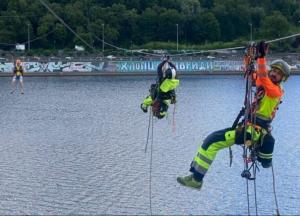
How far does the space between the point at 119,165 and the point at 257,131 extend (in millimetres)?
9230

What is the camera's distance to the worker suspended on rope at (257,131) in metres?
12.7

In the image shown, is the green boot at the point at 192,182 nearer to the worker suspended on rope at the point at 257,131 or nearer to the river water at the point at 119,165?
the worker suspended on rope at the point at 257,131

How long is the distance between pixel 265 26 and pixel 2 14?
155 ft

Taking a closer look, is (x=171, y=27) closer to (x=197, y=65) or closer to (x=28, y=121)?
(x=197, y=65)

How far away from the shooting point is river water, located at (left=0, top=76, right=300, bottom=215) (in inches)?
644

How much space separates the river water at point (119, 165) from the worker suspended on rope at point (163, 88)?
6.33ft

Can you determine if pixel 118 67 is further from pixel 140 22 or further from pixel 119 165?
pixel 119 165

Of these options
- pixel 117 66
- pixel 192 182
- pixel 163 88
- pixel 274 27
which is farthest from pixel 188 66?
pixel 192 182

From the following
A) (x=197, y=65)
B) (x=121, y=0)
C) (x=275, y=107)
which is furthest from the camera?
(x=121, y=0)

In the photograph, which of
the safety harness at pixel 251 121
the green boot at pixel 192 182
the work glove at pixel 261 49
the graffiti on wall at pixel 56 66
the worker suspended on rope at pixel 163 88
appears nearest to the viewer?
the work glove at pixel 261 49

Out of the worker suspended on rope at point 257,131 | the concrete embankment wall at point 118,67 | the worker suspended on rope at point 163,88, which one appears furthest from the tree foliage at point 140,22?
the worker suspended on rope at point 257,131

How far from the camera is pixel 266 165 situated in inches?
531

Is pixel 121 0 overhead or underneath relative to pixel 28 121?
overhead

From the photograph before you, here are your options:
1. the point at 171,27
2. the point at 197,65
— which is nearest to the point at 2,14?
the point at 171,27
